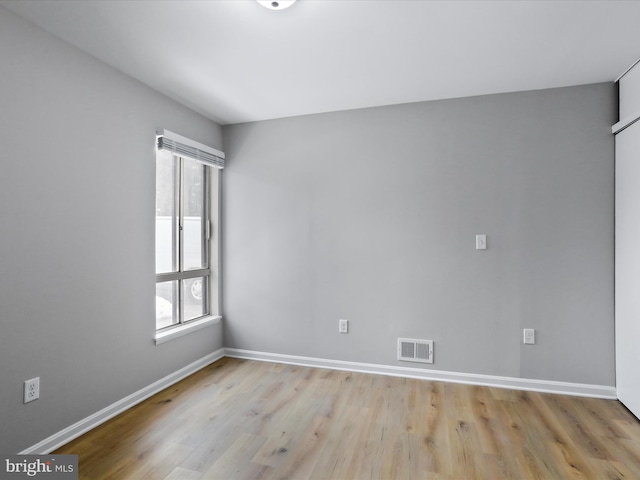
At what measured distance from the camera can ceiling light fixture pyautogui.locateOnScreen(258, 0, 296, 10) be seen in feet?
5.82

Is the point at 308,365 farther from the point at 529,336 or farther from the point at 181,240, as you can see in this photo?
the point at 529,336

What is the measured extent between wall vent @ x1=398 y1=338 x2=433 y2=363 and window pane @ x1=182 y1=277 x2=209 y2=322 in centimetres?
203

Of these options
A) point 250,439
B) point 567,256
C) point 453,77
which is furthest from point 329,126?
point 250,439

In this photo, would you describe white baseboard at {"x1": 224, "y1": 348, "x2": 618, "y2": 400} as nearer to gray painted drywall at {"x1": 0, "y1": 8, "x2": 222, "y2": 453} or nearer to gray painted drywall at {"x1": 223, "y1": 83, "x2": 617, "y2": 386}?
gray painted drywall at {"x1": 223, "y1": 83, "x2": 617, "y2": 386}

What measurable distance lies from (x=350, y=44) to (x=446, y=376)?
275cm

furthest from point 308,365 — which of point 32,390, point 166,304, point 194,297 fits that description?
point 32,390

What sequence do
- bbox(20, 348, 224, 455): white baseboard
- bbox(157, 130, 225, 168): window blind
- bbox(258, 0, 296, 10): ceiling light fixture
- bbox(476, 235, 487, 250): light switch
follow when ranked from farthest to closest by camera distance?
bbox(476, 235, 487, 250): light switch → bbox(157, 130, 225, 168): window blind → bbox(20, 348, 224, 455): white baseboard → bbox(258, 0, 296, 10): ceiling light fixture

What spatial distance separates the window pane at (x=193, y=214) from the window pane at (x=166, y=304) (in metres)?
0.26

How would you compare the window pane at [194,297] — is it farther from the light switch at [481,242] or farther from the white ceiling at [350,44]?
the light switch at [481,242]

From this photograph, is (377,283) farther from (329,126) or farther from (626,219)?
(626,219)

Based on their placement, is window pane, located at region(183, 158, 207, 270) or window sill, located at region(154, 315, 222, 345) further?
window pane, located at region(183, 158, 207, 270)

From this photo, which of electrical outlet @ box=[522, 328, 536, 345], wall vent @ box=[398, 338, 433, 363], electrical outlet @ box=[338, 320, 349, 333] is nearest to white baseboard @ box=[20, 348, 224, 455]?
electrical outlet @ box=[338, 320, 349, 333]

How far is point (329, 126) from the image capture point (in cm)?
342

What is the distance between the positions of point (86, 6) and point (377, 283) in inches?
111
